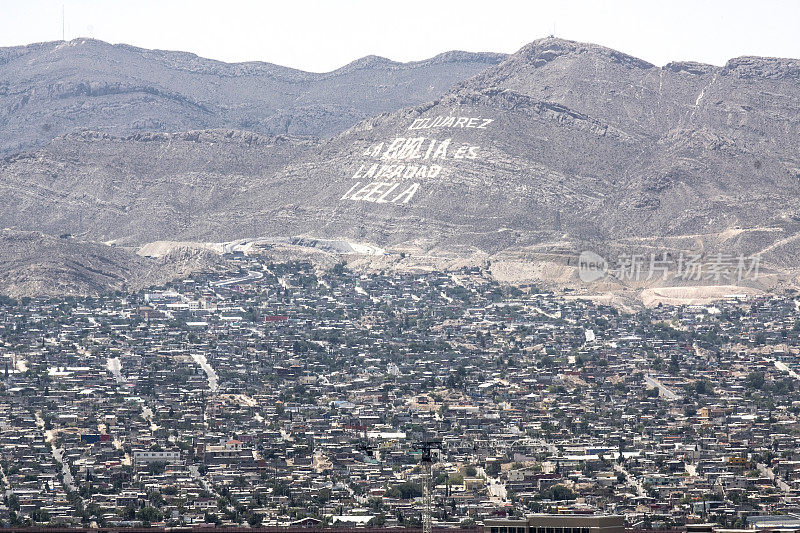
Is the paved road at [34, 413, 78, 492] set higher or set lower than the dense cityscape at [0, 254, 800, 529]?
lower

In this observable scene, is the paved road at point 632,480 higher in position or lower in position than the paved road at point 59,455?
higher

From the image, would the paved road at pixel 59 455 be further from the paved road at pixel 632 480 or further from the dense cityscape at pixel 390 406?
the paved road at pixel 632 480

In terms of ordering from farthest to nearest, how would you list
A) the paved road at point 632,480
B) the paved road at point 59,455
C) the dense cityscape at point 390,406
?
the paved road at point 59,455 → the paved road at point 632,480 → the dense cityscape at point 390,406

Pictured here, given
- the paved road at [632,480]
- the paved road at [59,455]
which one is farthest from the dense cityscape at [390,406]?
the paved road at [59,455]

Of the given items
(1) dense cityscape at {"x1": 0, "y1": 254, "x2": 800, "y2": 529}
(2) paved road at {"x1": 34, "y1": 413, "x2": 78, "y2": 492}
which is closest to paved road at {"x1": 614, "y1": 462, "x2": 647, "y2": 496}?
(1) dense cityscape at {"x1": 0, "y1": 254, "x2": 800, "y2": 529}

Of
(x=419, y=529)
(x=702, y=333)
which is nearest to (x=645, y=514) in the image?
(x=419, y=529)

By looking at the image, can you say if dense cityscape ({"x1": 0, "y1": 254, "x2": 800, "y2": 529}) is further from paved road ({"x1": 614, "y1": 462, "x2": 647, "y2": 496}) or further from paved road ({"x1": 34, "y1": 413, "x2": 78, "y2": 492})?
paved road ({"x1": 34, "y1": 413, "x2": 78, "y2": 492})

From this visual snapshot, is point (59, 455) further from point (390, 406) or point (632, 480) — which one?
point (632, 480)

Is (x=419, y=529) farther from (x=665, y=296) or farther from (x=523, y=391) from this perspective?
(x=665, y=296)

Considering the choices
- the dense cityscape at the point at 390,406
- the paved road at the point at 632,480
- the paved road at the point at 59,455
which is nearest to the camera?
the dense cityscape at the point at 390,406
